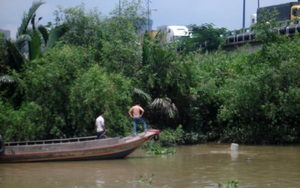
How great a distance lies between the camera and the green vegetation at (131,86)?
22.8m

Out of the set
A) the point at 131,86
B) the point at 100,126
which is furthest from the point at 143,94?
the point at 100,126

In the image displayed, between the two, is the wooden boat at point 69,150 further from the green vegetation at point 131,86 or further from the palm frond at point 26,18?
the palm frond at point 26,18

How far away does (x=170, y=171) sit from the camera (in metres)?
17.8

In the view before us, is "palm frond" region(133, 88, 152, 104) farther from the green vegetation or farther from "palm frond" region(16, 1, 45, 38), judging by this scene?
"palm frond" region(16, 1, 45, 38)

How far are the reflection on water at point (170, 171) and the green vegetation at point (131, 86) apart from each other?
261 cm

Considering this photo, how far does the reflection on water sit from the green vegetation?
2.61m

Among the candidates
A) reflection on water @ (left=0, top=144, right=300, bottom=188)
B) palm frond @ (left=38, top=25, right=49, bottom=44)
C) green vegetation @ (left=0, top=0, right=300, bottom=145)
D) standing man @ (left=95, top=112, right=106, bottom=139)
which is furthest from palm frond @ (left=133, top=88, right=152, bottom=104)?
palm frond @ (left=38, top=25, right=49, bottom=44)

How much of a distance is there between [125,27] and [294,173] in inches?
516

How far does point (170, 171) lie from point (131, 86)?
8116 mm

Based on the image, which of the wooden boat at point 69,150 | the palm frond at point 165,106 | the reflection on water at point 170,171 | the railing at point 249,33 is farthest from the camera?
the railing at point 249,33

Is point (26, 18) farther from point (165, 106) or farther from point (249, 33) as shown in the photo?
point (249, 33)

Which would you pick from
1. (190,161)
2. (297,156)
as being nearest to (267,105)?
(297,156)

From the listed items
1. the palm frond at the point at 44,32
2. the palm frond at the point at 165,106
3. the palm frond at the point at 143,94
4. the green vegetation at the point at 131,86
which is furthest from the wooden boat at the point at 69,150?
the palm frond at the point at 44,32

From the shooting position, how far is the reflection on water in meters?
15.5
